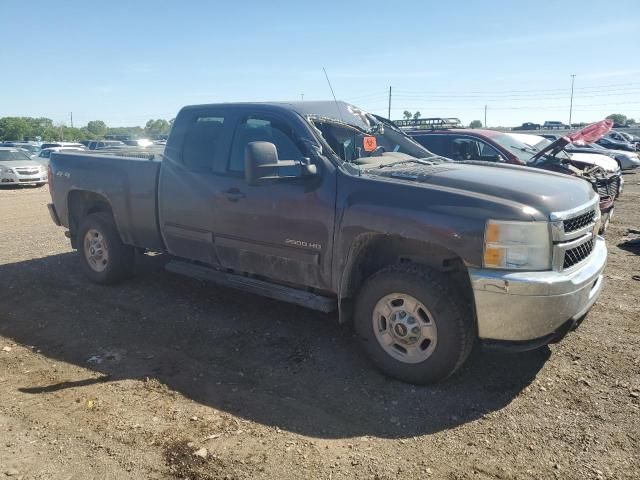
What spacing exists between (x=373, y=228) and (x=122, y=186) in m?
3.14

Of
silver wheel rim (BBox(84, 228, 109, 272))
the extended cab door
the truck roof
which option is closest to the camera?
the extended cab door

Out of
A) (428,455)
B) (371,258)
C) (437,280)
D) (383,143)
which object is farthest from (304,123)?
(428,455)

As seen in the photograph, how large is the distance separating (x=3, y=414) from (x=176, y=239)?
7.10ft

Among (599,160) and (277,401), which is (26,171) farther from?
(277,401)

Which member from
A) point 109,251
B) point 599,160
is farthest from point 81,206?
point 599,160

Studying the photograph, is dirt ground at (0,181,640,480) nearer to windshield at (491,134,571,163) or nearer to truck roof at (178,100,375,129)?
truck roof at (178,100,375,129)

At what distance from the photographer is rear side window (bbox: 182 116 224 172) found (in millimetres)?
4922

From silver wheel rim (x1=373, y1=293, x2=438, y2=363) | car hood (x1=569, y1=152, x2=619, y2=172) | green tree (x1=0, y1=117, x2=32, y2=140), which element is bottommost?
silver wheel rim (x1=373, y1=293, x2=438, y2=363)

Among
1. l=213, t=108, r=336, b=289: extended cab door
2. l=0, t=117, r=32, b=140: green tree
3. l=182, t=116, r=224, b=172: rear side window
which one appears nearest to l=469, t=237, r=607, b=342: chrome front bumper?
l=213, t=108, r=336, b=289: extended cab door

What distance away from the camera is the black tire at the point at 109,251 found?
588 centimetres

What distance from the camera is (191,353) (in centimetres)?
436

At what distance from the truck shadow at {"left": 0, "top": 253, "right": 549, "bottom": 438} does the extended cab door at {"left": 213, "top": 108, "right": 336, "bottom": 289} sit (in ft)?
2.08

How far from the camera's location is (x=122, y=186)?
18.3ft

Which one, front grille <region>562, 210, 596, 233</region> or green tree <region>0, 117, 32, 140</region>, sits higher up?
green tree <region>0, 117, 32, 140</region>
